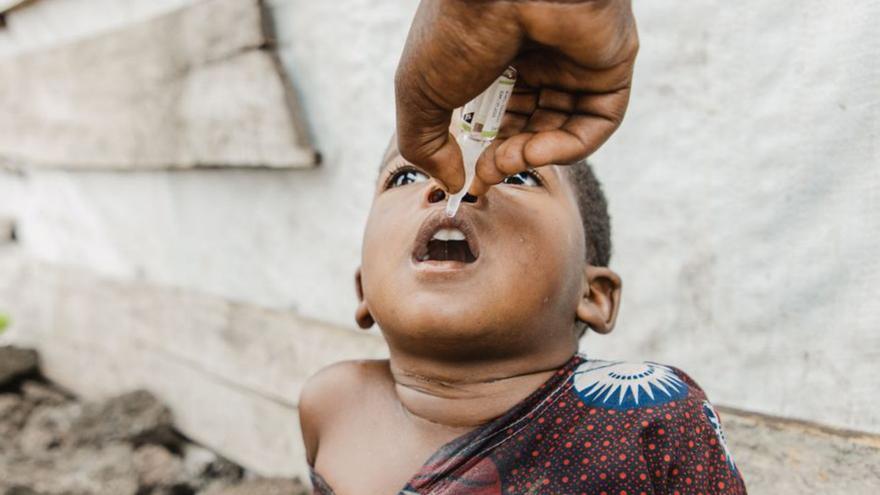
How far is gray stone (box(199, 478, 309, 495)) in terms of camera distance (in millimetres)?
2506

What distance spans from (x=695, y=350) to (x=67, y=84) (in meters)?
3.11

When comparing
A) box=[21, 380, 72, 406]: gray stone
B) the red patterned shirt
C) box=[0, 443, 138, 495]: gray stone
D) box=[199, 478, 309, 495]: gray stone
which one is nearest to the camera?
the red patterned shirt

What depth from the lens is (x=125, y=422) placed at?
3223 millimetres

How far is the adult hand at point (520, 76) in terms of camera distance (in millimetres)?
807

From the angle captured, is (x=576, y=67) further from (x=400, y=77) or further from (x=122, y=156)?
(x=122, y=156)

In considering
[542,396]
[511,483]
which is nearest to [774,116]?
[542,396]

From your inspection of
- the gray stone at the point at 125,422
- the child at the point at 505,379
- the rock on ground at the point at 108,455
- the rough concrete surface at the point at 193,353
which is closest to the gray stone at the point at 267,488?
the rock on ground at the point at 108,455

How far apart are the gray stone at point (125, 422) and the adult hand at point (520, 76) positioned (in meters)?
2.51

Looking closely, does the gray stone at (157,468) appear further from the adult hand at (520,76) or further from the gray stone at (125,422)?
the adult hand at (520,76)

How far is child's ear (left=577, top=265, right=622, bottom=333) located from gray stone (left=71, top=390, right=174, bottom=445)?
2.33 meters

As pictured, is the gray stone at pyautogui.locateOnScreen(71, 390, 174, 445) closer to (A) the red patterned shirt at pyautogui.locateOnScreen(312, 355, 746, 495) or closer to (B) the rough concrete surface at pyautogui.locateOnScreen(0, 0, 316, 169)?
(B) the rough concrete surface at pyautogui.locateOnScreen(0, 0, 316, 169)

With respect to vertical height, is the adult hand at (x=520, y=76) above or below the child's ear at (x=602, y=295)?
above

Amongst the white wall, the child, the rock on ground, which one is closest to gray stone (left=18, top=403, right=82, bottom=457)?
the rock on ground

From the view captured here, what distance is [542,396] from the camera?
127 centimetres
